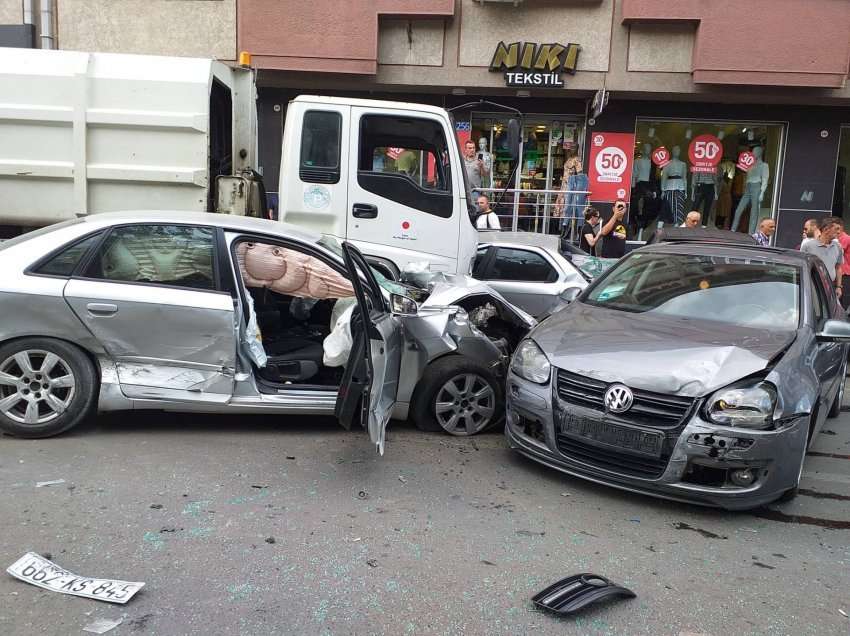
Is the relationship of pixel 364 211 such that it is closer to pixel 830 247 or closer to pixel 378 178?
pixel 378 178

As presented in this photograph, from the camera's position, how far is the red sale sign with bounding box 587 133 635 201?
1404 cm

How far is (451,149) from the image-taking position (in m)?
7.09

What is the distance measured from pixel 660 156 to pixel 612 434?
1149 centimetres

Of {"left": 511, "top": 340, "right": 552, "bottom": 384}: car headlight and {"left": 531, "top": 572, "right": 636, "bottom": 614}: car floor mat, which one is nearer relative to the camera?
{"left": 531, "top": 572, "right": 636, "bottom": 614}: car floor mat

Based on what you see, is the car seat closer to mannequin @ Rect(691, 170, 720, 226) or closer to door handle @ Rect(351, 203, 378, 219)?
door handle @ Rect(351, 203, 378, 219)

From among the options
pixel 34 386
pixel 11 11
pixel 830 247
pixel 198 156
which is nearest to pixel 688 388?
pixel 34 386

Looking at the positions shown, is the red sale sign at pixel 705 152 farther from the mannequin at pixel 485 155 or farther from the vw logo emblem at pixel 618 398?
the vw logo emblem at pixel 618 398

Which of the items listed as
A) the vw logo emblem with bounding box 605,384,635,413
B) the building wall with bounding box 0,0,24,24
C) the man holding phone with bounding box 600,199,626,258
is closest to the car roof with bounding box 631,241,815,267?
the vw logo emblem with bounding box 605,384,635,413

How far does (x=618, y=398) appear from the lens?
416 centimetres

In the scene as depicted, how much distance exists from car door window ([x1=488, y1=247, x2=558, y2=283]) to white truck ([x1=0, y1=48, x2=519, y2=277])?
138 centimetres

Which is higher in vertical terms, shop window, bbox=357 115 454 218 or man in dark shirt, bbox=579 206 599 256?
shop window, bbox=357 115 454 218

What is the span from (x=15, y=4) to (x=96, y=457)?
11.5 meters

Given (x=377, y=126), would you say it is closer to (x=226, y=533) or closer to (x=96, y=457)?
(x=96, y=457)

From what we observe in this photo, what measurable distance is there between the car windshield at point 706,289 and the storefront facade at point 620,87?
683 cm
